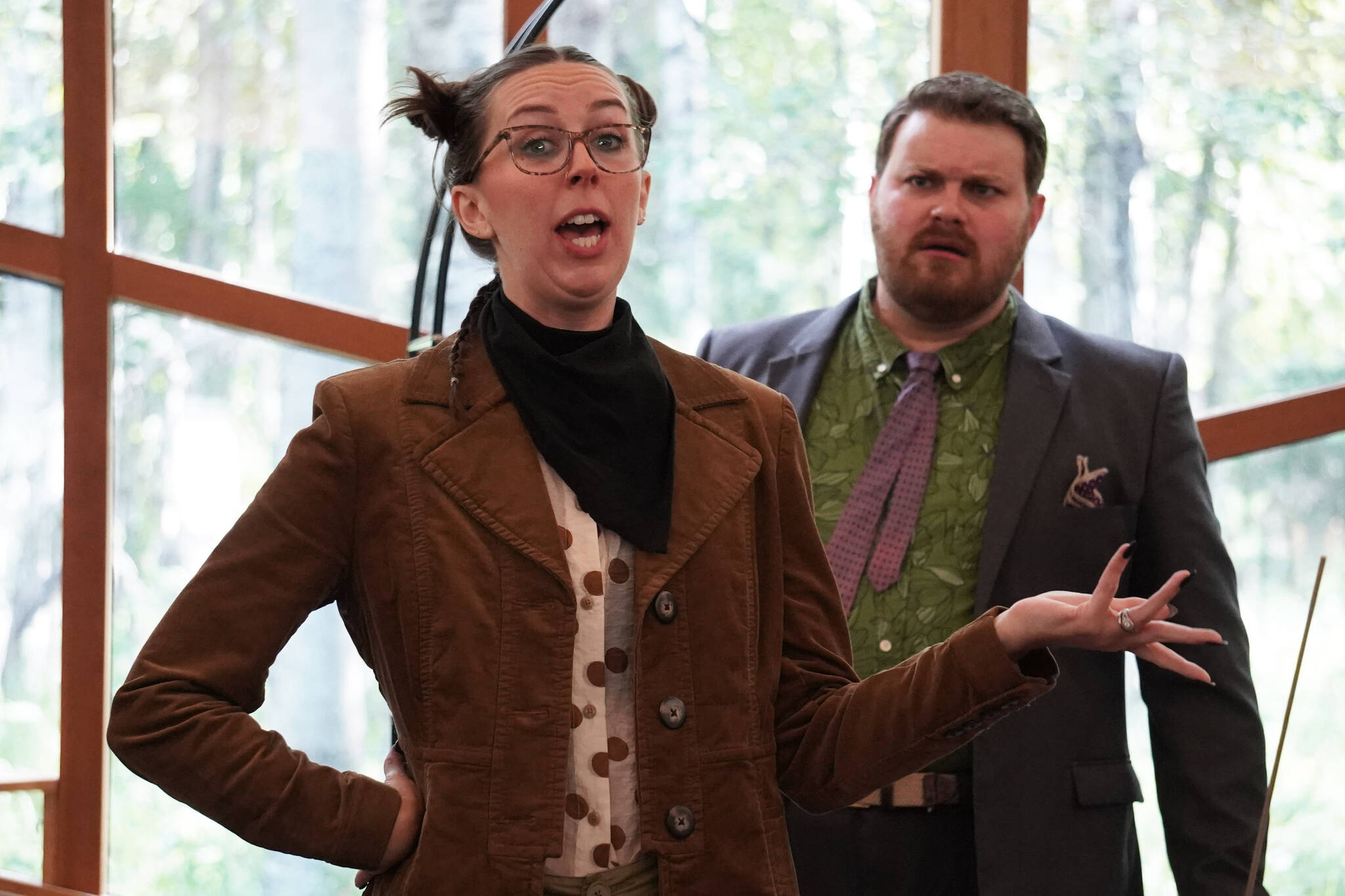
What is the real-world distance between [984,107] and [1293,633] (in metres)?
1.54

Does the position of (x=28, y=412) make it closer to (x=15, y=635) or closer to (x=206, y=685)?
(x=15, y=635)

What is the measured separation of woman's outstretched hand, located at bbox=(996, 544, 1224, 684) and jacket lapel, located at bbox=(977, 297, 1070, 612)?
2.69ft

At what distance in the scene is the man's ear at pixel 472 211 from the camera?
5.12 ft

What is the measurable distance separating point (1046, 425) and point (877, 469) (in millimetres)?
290

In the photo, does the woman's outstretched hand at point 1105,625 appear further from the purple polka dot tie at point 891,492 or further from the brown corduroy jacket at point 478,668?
the purple polka dot tie at point 891,492

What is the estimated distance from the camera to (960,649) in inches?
57.1

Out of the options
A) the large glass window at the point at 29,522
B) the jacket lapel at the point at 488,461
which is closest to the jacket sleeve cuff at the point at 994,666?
the jacket lapel at the point at 488,461

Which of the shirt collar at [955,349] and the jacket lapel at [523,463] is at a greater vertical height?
the shirt collar at [955,349]

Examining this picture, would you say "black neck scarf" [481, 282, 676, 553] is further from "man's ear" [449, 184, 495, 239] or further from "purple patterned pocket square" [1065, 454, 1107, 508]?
"purple patterned pocket square" [1065, 454, 1107, 508]

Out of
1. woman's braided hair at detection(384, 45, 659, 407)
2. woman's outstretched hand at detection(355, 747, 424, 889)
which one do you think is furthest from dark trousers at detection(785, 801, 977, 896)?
woman's braided hair at detection(384, 45, 659, 407)

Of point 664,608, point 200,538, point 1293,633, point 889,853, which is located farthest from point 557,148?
point 1293,633

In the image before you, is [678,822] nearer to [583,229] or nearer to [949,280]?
[583,229]

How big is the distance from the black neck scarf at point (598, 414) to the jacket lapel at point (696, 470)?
0.01 meters

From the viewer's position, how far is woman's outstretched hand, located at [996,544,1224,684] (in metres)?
1.33
